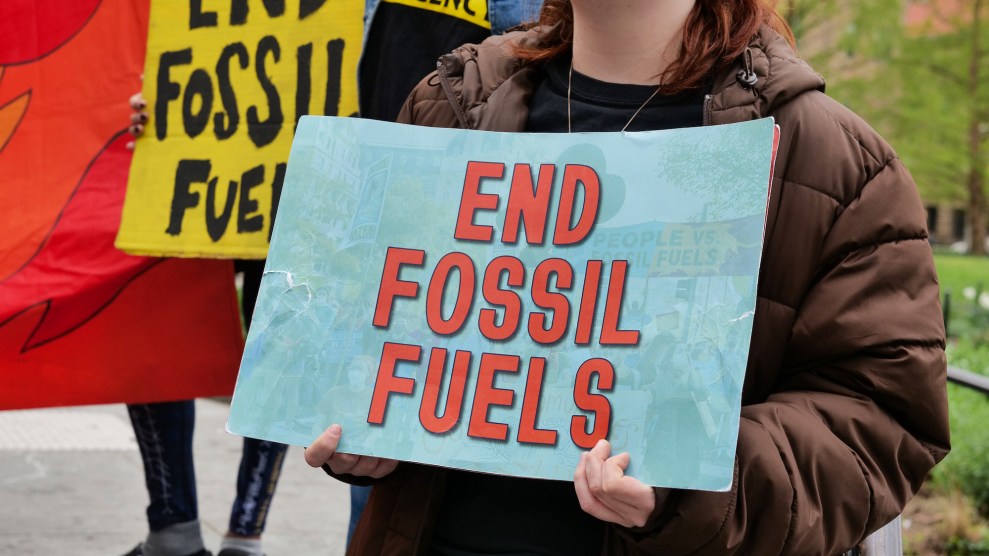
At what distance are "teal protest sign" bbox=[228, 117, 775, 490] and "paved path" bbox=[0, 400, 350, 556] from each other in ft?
9.73

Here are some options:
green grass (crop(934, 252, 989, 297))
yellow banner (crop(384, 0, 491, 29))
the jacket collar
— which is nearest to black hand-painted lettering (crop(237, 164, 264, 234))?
yellow banner (crop(384, 0, 491, 29))

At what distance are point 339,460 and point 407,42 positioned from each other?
4.07ft

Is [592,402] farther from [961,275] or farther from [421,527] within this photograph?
[961,275]

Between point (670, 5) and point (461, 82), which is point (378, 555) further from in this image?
point (670, 5)

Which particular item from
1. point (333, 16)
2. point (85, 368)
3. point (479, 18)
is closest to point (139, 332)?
point (85, 368)

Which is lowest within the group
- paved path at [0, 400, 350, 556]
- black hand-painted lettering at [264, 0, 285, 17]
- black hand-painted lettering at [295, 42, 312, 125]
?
paved path at [0, 400, 350, 556]

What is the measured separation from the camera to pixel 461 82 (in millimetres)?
1828

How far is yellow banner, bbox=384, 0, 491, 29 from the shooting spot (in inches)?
99.3

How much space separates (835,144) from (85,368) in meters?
2.19

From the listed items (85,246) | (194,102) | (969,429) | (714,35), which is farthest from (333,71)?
(969,429)

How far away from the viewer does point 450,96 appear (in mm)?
1799

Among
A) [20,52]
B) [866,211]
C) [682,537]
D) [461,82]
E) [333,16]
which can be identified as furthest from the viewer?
[20,52]

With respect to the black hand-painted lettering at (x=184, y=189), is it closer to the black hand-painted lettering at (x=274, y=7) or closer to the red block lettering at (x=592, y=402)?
the black hand-painted lettering at (x=274, y=7)

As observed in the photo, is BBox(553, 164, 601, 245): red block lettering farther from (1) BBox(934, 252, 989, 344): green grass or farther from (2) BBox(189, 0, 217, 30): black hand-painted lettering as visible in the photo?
(1) BBox(934, 252, 989, 344): green grass
